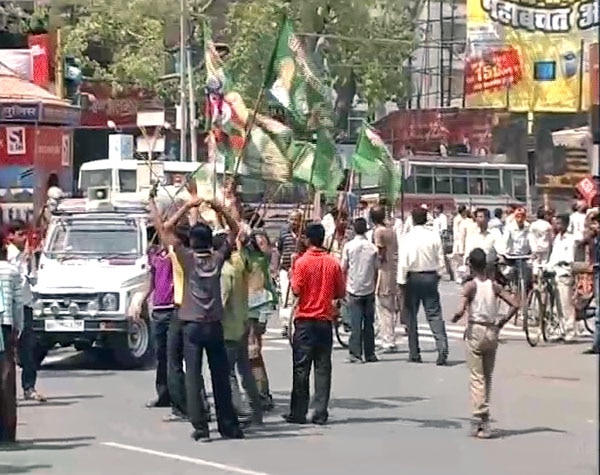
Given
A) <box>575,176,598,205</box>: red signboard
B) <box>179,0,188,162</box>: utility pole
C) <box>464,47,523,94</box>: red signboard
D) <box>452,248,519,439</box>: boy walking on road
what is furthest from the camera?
<box>179,0,188,162</box>: utility pole

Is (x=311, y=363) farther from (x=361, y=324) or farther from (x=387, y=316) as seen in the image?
(x=387, y=316)

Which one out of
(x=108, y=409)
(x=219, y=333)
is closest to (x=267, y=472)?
(x=219, y=333)

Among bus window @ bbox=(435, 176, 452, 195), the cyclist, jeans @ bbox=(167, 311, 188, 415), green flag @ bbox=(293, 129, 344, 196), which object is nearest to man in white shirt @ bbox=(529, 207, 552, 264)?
the cyclist

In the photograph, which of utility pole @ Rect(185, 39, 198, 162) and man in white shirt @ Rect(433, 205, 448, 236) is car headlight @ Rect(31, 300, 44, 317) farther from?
utility pole @ Rect(185, 39, 198, 162)

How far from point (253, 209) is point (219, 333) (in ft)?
9.09

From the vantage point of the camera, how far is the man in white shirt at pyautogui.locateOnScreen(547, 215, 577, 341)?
21375mm

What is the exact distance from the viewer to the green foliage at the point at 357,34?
4247 cm

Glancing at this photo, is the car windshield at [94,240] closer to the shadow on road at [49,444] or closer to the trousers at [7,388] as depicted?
the shadow on road at [49,444]

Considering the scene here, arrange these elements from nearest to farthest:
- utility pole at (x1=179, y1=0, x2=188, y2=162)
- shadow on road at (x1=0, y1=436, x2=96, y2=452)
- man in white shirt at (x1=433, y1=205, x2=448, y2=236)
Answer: shadow on road at (x1=0, y1=436, x2=96, y2=452) → man in white shirt at (x1=433, y1=205, x2=448, y2=236) → utility pole at (x1=179, y1=0, x2=188, y2=162)

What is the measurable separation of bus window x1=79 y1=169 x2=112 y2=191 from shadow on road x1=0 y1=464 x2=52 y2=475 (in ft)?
Result: 78.0

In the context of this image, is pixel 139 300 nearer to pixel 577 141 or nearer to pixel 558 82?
pixel 577 141

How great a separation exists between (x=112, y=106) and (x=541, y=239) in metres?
26.8

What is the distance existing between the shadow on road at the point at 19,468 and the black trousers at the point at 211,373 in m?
1.56

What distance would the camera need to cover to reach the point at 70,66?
141 ft
